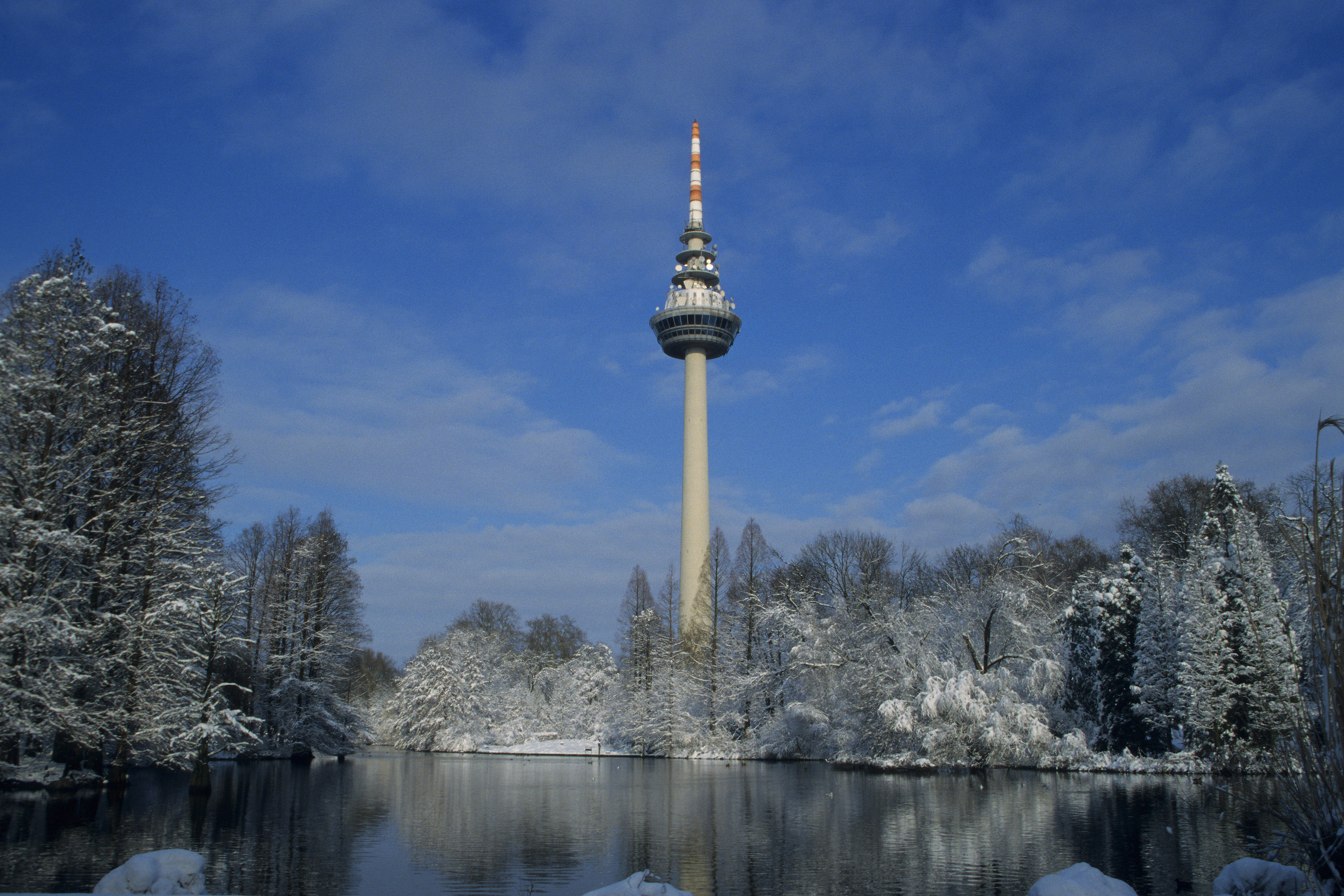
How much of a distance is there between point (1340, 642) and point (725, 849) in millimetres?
12549

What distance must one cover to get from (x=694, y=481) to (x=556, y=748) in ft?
86.3

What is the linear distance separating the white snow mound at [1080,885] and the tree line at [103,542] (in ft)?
73.0

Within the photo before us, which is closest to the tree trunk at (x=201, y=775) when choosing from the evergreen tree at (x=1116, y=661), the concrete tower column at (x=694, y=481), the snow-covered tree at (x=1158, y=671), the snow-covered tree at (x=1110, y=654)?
the snow-covered tree at (x=1158, y=671)

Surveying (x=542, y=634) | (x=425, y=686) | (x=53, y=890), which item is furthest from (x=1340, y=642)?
(x=542, y=634)

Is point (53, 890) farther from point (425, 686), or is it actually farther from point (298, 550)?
point (425, 686)

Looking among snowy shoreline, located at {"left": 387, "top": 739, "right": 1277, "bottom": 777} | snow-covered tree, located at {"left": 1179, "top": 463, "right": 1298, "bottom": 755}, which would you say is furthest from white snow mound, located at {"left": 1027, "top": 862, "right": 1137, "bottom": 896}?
snow-covered tree, located at {"left": 1179, "top": 463, "right": 1298, "bottom": 755}

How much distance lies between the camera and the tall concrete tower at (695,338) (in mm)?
76438

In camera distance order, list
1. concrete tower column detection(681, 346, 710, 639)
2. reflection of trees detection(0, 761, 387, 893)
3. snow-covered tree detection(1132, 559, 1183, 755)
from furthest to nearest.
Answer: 1. concrete tower column detection(681, 346, 710, 639)
2. snow-covered tree detection(1132, 559, 1183, 755)
3. reflection of trees detection(0, 761, 387, 893)

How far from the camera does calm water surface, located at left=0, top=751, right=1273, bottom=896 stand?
46.5 feet

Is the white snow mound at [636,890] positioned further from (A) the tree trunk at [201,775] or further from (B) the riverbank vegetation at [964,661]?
(A) the tree trunk at [201,775]

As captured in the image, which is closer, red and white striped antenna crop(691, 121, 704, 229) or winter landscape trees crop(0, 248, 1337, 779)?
winter landscape trees crop(0, 248, 1337, 779)

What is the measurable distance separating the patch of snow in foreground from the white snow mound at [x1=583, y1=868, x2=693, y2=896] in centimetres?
5120

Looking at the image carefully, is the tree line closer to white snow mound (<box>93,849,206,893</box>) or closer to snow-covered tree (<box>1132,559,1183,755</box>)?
white snow mound (<box>93,849,206,893</box>)

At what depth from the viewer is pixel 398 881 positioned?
14.3m
